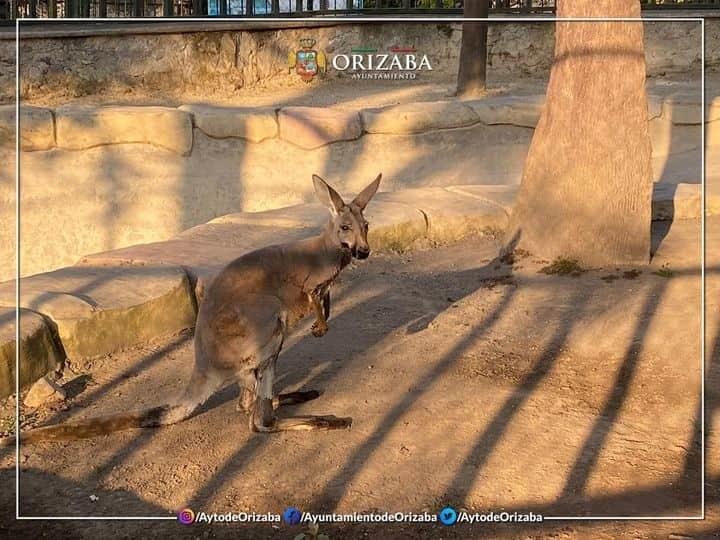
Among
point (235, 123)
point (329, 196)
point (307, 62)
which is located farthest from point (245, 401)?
point (307, 62)

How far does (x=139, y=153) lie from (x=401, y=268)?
5041 millimetres

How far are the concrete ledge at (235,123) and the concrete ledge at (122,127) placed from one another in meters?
0.16

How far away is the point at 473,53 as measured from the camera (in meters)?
13.3

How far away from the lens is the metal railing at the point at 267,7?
51.9ft

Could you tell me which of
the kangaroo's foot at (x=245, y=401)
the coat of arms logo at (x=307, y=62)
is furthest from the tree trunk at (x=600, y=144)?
the coat of arms logo at (x=307, y=62)

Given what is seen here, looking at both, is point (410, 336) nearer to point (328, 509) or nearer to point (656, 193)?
point (328, 509)

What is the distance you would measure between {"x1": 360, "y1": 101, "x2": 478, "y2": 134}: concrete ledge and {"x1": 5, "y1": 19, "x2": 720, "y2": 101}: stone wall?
4.17 meters

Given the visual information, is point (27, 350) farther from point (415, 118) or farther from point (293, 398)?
point (415, 118)

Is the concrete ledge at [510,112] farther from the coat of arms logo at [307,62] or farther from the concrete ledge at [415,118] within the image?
the coat of arms logo at [307,62]

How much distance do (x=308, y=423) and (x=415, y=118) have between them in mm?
7521

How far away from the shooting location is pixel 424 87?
1497cm

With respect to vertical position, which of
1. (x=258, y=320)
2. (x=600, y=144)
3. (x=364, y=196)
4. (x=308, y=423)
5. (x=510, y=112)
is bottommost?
(x=308, y=423)

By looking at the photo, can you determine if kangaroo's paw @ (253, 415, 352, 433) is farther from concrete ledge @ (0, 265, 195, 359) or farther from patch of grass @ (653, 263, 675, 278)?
patch of grass @ (653, 263, 675, 278)

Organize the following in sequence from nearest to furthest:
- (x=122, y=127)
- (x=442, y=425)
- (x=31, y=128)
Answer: (x=442, y=425), (x=31, y=128), (x=122, y=127)
